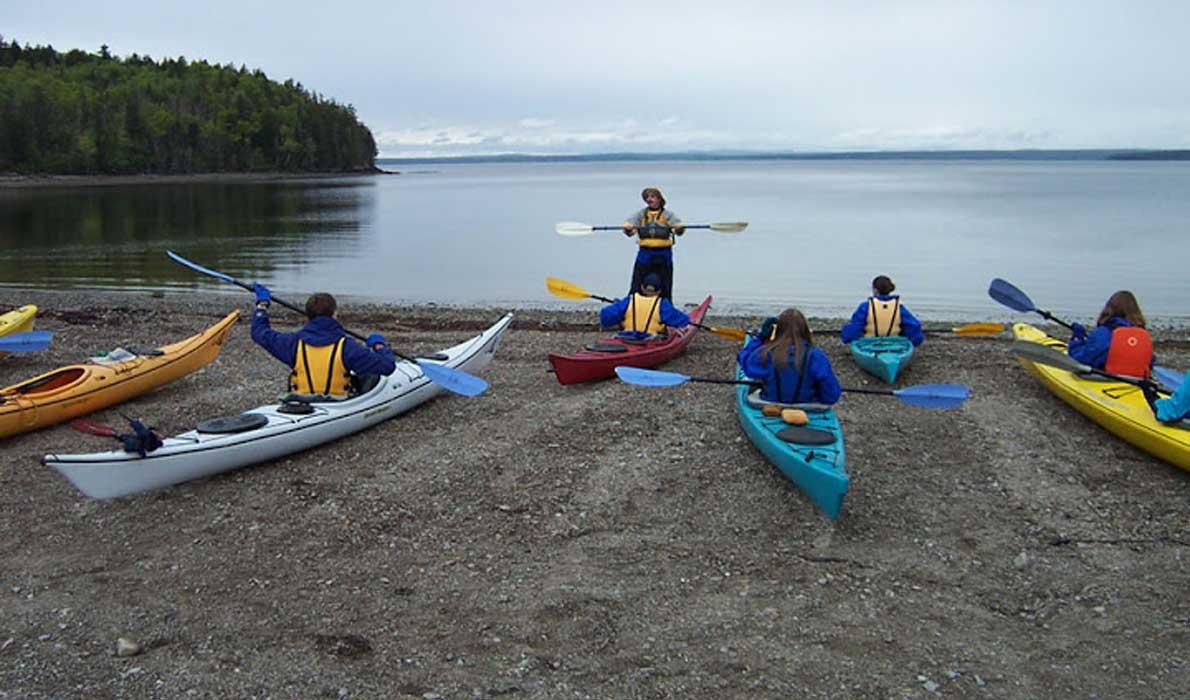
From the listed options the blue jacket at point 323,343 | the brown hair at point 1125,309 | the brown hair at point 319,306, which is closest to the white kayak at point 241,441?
the blue jacket at point 323,343

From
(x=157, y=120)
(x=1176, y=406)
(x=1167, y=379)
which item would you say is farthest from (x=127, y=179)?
(x=1176, y=406)

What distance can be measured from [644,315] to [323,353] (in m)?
3.65

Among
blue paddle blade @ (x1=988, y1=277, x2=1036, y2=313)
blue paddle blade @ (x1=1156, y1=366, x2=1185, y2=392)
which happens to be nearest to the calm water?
blue paddle blade @ (x1=988, y1=277, x2=1036, y2=313)

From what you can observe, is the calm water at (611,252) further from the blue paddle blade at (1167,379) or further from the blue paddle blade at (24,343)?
the blue paddle blade at (24,343)

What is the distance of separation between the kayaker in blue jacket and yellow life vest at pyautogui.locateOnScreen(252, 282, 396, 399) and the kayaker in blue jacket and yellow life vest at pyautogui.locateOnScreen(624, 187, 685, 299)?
12.9 ft

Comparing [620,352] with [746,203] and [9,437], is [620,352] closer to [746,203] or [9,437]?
[9,437]

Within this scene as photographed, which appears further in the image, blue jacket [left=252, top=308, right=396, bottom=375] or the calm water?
the calm water

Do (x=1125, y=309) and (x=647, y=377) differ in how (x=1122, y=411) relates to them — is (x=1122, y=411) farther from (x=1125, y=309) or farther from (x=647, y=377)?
(x=647, y=377)

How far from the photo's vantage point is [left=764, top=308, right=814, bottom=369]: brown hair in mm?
6332

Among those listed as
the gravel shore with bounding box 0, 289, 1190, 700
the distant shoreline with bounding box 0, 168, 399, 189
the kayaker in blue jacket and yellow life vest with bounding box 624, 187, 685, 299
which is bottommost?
the gravel shore with bounding box 0, 289, 1190, 700

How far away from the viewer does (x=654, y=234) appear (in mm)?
10328

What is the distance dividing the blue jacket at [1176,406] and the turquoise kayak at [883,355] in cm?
245

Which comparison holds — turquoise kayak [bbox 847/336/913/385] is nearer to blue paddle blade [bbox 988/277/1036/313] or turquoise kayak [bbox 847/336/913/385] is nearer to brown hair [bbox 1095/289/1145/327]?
blue paddle blade [bbox 988/277/1036/313]

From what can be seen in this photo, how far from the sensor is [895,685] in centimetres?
419
